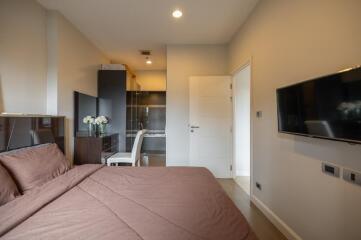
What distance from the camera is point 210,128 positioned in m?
4.42

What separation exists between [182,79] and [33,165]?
3182mm

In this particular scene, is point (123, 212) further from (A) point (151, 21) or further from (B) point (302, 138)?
(A) point (151, 21)

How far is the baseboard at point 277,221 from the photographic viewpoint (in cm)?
213

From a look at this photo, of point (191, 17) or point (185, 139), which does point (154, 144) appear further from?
point (191, 17)

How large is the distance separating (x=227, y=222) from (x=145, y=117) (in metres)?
5.40

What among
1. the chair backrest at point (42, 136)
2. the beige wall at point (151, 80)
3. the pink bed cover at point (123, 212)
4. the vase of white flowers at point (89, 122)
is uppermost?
the beige wall at point (151, 80)

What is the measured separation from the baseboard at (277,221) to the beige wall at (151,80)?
466 cm

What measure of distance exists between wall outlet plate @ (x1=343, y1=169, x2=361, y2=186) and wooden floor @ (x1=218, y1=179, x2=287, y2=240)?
3.30ft

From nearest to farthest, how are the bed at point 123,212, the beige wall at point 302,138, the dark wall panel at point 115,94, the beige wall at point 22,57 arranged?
the bed at point 123,212 → the beige wall at point 302,138 → the beige wall at point 22,57 → the dark wall panel at point 115,94

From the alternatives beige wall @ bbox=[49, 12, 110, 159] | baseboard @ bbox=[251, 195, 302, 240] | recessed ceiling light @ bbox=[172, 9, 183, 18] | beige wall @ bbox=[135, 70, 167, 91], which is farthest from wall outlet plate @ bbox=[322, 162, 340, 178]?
beige wall @ bbox=[135, 70, 167, 91]

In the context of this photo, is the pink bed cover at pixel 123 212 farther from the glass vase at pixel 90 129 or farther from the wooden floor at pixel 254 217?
the glass vase at pixel 90 129

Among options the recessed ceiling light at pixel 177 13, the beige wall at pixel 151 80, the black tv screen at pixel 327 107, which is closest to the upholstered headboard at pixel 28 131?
the recessed ceiling light at pixel 177 13

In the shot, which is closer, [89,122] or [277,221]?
[277,221]

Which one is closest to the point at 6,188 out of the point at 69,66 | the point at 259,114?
the point at 69,66
